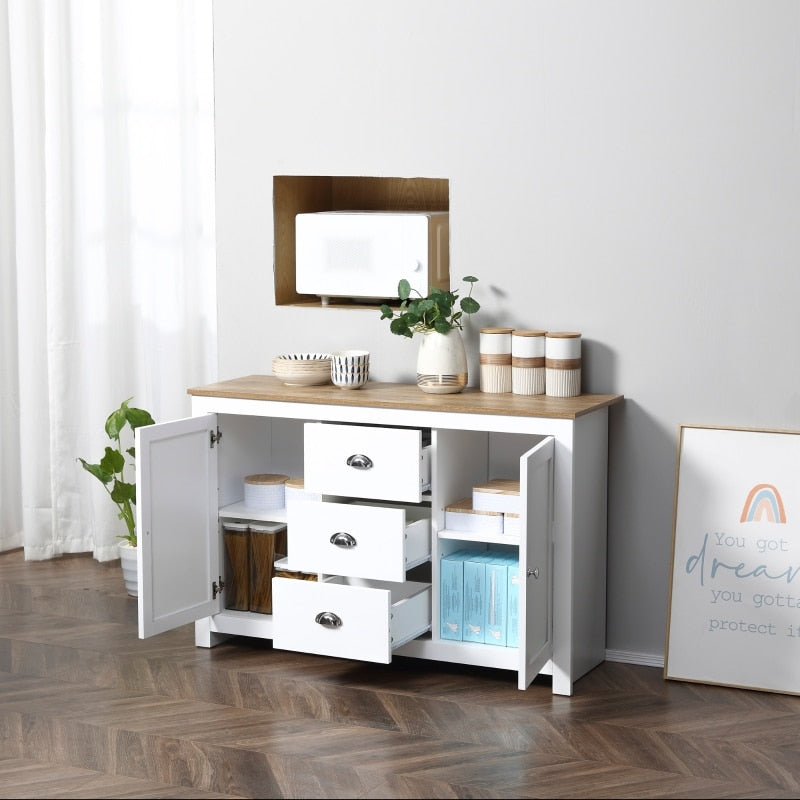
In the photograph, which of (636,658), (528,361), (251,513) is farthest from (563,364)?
(251,513)

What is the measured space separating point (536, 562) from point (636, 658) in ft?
2.05

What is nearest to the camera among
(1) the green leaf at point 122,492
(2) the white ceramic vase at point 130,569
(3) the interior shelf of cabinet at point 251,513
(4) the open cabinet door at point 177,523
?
(4) the open cabinet door at point 177,523

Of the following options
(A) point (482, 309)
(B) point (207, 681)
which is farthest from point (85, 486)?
(A) point (482, 309)

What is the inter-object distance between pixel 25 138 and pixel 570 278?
226 centimetres

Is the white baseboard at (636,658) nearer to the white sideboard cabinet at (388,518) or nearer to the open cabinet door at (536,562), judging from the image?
the white sideboard cabinet at (388,518)

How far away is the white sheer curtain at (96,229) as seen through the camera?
4723 millimetres

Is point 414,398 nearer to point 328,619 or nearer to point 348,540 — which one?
point 348,540

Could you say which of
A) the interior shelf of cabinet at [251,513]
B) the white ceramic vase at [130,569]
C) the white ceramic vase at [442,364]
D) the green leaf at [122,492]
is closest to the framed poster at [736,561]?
the white ceramic vase at [442,364]

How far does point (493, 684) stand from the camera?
3523 millimetres

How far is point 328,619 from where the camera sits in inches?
137

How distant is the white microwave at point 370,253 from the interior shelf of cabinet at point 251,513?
2.22ft

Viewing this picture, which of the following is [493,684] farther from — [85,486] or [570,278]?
[85,486]

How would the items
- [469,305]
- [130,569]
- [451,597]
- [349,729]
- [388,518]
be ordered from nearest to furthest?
1. [349,729]
2. [388,518]
3. [451,597]
4. [469,305]
5. [130,569]

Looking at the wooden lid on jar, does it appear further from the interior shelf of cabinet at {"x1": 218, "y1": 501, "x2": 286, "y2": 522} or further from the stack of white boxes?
the stack of white boxes
